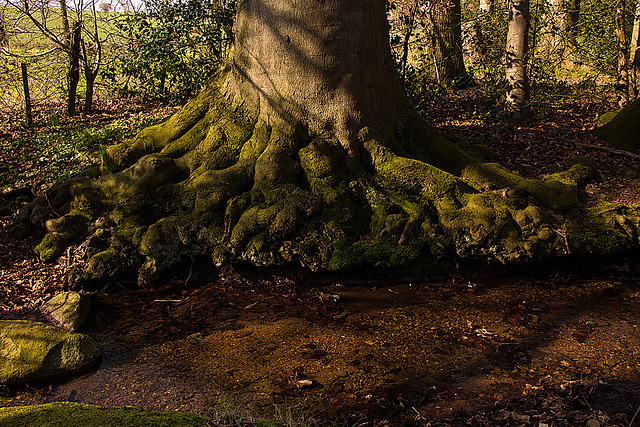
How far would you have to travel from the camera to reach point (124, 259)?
5703mm

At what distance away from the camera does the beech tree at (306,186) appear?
551cm

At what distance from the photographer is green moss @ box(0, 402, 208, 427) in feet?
6.57

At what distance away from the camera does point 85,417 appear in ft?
6.87

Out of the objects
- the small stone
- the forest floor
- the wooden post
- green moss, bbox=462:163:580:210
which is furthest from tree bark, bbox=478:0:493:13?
the small stone

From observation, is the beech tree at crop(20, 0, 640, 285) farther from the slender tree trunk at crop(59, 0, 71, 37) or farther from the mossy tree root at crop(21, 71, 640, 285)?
the slender tree trunk at crop(59, 0, 71, 37)

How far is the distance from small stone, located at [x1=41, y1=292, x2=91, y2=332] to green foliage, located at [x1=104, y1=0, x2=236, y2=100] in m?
6.82

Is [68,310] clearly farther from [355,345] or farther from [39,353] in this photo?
[355,345]

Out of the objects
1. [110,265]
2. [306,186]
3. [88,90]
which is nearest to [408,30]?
[306,186]

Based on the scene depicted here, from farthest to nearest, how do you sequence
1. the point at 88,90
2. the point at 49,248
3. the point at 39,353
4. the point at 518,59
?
the point at 88,90, the point at 518,59, the point at 49,248, the point at 39,353

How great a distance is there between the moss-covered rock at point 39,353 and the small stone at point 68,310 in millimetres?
543

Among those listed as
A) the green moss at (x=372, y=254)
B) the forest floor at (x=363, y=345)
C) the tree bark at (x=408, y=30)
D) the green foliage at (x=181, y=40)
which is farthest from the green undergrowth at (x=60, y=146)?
the tree bark at (x=408, y=30)

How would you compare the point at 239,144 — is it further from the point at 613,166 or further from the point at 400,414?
the point at 613,166

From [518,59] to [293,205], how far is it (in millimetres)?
6607

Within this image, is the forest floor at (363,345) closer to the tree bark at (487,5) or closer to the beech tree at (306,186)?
the beech tree at (306,186)
